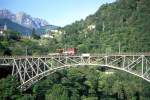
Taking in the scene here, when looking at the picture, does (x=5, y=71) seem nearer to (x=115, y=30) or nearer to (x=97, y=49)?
(x=97, y=49)

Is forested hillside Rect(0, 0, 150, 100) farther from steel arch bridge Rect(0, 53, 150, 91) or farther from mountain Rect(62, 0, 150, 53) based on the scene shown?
steel arch bridge Rect(0, 53, 150, 91)

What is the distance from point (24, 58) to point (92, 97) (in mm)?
13899

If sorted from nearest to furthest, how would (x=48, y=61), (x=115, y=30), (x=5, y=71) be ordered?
(x=48, y=61) < (x=5, y=71) < (x=115, y=30)

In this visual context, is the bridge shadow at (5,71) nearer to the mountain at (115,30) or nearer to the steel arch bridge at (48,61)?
the steel arch bridge at (48,61)

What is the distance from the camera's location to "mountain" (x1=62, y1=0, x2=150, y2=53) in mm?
98500

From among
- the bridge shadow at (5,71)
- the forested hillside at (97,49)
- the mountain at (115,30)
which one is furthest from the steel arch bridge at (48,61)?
the mountain at (115,30)

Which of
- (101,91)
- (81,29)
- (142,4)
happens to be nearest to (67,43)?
(81,29)

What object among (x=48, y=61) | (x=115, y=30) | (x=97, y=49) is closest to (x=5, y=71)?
(x=48, y=61)

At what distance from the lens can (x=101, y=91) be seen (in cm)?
7462

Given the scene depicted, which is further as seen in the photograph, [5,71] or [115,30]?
[115,30]

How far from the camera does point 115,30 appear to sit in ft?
361

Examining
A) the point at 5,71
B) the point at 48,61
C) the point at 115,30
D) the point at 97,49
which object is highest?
the point at 115,30

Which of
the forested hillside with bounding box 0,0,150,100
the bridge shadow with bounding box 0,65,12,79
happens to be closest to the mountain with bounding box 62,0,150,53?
the forested hillside with bounding box 0,0,150,100

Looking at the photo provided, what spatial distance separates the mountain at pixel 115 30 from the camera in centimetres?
9850
